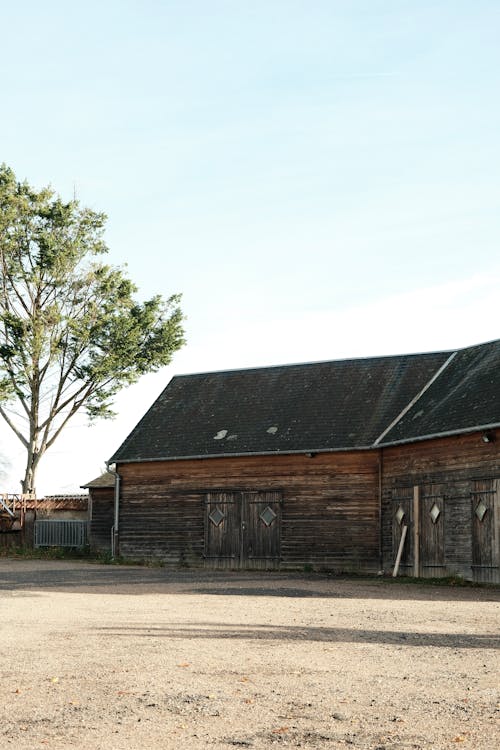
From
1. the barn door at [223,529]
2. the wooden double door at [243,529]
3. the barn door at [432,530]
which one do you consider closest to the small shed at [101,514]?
the barn door at [223,529]

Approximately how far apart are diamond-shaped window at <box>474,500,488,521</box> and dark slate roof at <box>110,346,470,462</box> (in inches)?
175

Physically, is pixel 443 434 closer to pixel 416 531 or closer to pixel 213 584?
pixel 416 531

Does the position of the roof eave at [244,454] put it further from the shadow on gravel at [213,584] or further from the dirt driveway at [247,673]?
the dirt driveway at [247,673]

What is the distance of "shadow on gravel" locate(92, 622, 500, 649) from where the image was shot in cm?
1329

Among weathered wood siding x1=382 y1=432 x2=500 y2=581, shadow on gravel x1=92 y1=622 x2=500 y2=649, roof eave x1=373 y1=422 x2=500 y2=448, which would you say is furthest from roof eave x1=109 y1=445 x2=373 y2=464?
shadow on gravel x1=92 y1=622 x2=500 y2=649

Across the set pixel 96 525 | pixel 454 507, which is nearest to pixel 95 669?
pixel 454 507

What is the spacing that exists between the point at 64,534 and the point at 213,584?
685 inches

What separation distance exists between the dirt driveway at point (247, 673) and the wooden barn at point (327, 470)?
730 cm

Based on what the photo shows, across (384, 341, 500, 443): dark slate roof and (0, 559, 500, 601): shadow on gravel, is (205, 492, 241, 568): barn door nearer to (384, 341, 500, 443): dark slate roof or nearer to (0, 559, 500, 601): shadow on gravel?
(0, 559, 500, 601): shadow on gravel

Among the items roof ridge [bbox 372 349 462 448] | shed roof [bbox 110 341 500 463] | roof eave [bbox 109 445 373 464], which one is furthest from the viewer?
roof eave [bbox 109 445 373 464]

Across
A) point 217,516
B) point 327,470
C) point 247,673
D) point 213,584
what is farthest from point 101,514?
point 247,673

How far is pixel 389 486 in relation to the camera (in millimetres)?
30594

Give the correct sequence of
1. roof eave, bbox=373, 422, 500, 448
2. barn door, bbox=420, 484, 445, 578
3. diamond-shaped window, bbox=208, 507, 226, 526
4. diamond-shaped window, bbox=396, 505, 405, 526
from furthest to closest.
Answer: diamond-shaped window, bbox=208, 507, 226, 526 < diamond-shaped window, bbox=396, 505, 405, 526 < barn door, bbox=420, 484, 445, 578 < roof eave, bbox=373, 422, 500, 448

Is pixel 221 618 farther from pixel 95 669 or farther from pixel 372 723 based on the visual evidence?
pixel 372 723
